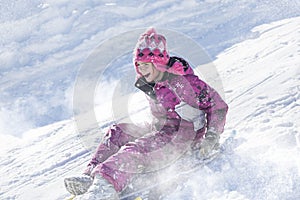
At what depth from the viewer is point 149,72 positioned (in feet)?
12.0

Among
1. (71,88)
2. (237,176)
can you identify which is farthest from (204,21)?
(237,176)

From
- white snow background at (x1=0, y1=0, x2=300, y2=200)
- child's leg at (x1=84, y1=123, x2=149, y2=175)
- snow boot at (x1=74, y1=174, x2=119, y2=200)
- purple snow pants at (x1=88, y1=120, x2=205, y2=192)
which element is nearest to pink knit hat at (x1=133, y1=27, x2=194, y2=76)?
purple snow pants at (x1=88, y1=120, x2=205, y2=192)

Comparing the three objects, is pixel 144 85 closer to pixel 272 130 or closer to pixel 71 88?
pixel 272 130

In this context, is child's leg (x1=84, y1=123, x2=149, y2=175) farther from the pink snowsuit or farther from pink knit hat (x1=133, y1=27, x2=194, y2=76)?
pink knit hat (x1=133, y1=27, x2=194, y2=76)

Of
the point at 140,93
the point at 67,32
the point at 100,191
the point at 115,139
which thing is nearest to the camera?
the point at 100,191

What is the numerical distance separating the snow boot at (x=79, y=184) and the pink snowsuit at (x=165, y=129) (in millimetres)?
276

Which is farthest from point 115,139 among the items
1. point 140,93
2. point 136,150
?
point 140,93

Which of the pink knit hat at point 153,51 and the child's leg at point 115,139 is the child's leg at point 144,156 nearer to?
the child's leg at point 115,139

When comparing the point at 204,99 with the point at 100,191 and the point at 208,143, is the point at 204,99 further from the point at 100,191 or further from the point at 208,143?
the point at 100,191

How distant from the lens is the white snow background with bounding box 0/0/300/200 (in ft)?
10.5

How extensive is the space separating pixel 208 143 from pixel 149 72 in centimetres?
79

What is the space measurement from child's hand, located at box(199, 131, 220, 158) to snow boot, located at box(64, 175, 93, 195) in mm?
915

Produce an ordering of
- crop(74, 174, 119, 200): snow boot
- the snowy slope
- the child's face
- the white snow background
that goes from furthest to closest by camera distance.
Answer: the snowy slope, the child's face, the white snow background, crop(74, 174, 119, 200): snow boot

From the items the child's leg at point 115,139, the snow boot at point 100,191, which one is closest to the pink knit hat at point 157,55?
the child's leg at point 115,139
